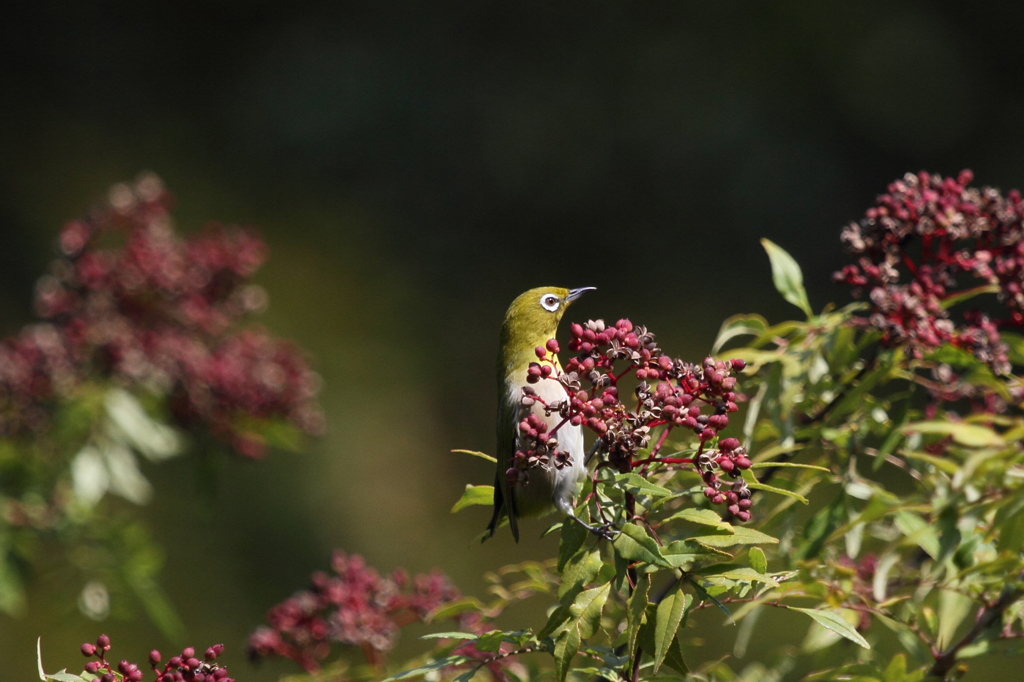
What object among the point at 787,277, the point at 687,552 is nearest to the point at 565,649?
the point at 687,552

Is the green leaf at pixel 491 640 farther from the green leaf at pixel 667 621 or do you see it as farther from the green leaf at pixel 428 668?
the green leaf at pixel 667 621

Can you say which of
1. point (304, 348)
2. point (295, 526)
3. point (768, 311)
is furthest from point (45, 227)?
point (768, 311)

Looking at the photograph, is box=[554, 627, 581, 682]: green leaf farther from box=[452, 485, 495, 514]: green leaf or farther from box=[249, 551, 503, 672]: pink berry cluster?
box=[249, 551, 503, 672]: pink berry cluster

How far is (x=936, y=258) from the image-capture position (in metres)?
1.34

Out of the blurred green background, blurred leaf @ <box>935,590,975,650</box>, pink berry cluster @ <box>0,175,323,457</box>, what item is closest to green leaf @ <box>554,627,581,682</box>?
blurred leaf @ <box>935,590,975,650</box>

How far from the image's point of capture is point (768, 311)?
4824 mm

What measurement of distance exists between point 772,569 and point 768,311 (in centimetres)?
328

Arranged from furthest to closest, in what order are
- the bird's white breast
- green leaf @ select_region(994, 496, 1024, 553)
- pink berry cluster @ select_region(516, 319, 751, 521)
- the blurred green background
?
the blurred green background, the bird's white breast, pink berry cluster @ select_region(516, 319, 751, 521), green leaf @ select_region(994, 496, 1024, 553)

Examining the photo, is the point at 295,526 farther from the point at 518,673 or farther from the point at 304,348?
the point at 518,673

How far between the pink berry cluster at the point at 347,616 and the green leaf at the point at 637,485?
2.25 ft

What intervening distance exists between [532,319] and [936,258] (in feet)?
1.99

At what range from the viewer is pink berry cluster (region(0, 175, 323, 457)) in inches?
84.1

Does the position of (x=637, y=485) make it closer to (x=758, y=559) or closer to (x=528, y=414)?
(x=758, y=559)

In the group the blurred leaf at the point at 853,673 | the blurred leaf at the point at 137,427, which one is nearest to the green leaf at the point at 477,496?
the blurred leaf at the point at 853,673
